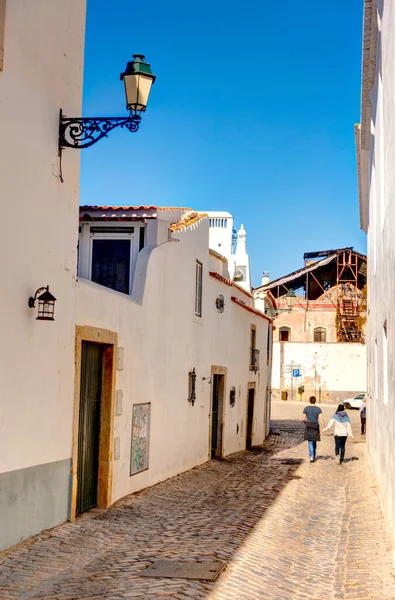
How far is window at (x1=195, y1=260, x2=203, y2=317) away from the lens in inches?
645

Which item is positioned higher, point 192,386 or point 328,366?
point 328,366

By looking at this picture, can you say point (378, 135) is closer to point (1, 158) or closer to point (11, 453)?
point (1, 158)

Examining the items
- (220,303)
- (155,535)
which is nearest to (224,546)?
(155,535)

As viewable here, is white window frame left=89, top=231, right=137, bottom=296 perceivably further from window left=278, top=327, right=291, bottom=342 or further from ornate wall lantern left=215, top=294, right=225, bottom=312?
window left=278, top=327, right=291, bottom=342

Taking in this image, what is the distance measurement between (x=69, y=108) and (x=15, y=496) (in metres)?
4.51

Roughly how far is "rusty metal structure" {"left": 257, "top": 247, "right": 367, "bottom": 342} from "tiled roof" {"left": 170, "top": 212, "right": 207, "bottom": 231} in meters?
34.2

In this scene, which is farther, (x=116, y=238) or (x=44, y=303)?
(x=116, y=238)

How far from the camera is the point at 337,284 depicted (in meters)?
53.9

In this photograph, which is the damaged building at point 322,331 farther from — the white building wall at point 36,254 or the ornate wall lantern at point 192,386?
the white building wall at point 36,254

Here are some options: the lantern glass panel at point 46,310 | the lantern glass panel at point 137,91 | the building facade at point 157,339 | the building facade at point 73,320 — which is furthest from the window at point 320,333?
the lantern glass panel at point 46,310

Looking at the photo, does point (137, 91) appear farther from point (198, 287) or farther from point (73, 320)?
point (198, 287)

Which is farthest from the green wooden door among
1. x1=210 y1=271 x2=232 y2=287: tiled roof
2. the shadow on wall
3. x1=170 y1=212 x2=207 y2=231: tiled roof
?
x1=210 y1=271 x2=232 y2=287: tiled roof

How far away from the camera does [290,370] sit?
4744 cm

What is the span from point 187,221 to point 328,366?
32.7 meters
